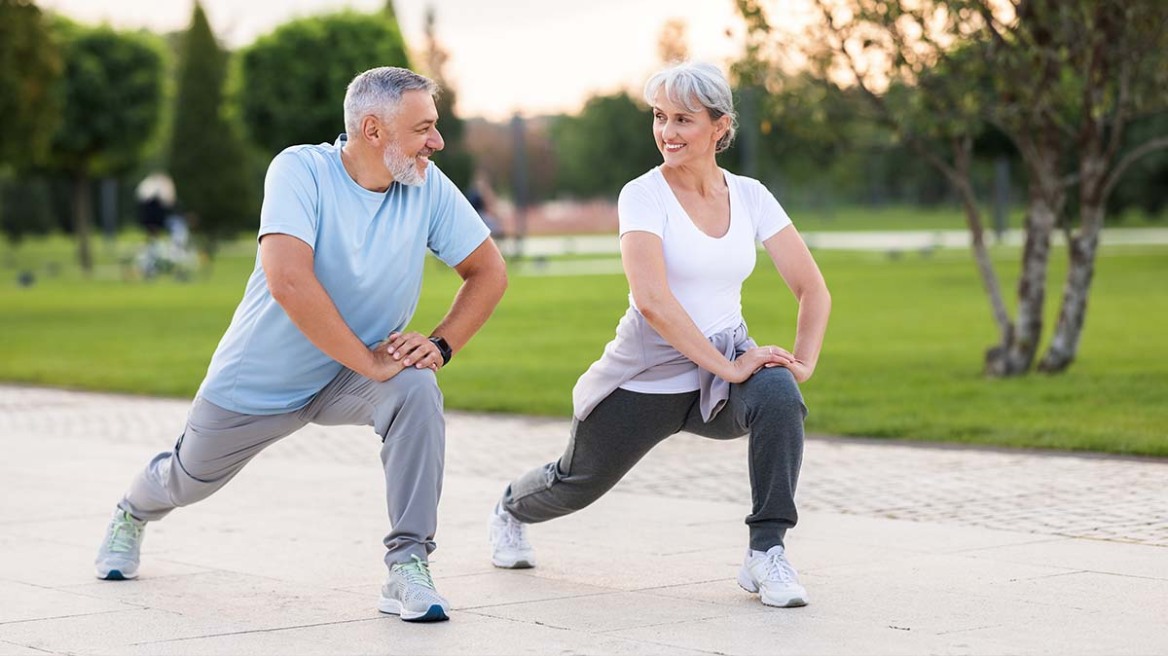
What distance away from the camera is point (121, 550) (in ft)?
20.7

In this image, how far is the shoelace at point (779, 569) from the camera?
5.62 meters

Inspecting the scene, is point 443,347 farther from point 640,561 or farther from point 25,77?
point 25,77

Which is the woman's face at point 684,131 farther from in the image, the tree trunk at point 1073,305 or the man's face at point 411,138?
the tree trunk at point 1073,305

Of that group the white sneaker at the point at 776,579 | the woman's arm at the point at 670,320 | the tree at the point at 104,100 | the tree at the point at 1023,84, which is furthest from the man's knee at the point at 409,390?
the tree at the point at 104,100

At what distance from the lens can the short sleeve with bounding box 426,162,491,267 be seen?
5793 millimetres

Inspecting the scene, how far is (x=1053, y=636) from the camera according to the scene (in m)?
5.11

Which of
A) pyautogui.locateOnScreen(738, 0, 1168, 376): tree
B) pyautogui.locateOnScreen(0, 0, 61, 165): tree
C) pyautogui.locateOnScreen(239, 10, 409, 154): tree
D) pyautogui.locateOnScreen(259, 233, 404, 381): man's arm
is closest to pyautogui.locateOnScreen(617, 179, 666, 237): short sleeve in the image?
pyautogui.locateOnScreen(259, 233, 404, 381): man's arm

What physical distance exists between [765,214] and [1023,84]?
728cm

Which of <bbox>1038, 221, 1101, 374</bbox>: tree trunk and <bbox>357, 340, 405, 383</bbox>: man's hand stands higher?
<bbox>357, 340, 405, 383</bbox>: man's hand

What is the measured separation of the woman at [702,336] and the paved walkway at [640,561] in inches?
16.4

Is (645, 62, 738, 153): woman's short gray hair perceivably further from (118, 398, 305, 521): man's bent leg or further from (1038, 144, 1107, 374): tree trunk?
(1038, 144, 1107, 374): tree trunk

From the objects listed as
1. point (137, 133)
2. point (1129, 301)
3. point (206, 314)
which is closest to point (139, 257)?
point (137, 133)

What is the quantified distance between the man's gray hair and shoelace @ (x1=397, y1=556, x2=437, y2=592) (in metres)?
1.32

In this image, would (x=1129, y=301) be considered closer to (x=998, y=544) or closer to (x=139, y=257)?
(x=998, y=544)
